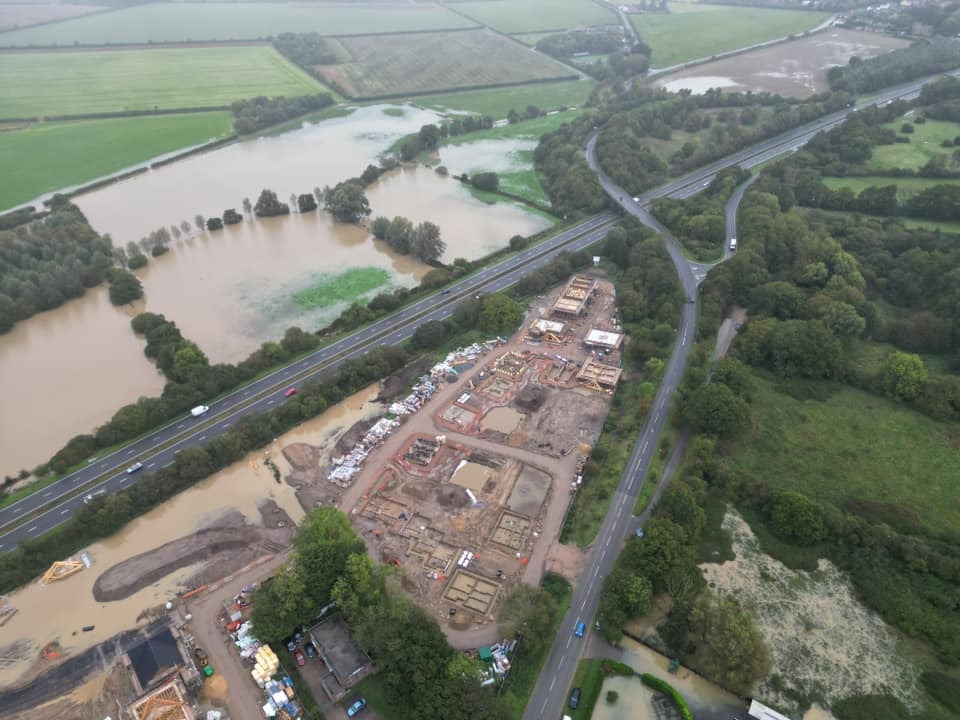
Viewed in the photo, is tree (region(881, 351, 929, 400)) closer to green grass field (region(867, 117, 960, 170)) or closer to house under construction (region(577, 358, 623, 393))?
house under construction (region(577, 358, 623, 393))

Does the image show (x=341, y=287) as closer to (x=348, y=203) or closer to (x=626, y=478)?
(x=348, y=203)

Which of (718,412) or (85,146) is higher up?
(85,146)

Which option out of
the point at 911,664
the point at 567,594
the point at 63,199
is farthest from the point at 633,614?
the point at 63,199

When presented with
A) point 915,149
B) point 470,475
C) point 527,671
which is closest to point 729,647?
point 527,671

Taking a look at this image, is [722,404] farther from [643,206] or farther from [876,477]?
[643,206]

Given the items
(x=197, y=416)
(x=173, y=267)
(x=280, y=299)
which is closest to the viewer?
(x=197, y=416)

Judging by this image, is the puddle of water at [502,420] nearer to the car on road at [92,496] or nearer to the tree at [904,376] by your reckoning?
the car on road at [92,496]

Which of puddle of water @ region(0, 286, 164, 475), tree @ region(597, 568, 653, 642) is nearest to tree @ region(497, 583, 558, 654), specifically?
tree @ region(597, 568, 653, 642)

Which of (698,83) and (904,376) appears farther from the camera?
(698,83)
